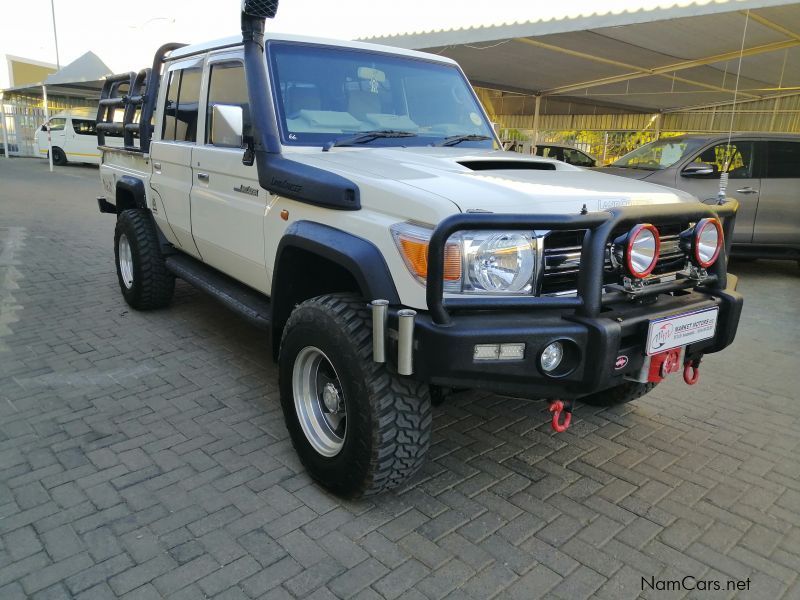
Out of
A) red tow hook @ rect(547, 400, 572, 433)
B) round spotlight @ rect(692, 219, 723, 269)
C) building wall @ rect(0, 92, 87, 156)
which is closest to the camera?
red tow hook @ rect(547, 400, 572, 433)

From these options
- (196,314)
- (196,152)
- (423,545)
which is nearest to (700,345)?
(423,545)

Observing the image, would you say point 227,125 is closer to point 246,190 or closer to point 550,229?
point 246,190

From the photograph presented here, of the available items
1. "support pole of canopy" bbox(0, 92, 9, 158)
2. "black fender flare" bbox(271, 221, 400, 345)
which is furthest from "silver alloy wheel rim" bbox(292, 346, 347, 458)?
"support pole of canopy" bbox(0, 92, 9, 158)

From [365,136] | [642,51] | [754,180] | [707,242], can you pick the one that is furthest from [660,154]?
[365,136]

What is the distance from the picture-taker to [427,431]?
102 inches

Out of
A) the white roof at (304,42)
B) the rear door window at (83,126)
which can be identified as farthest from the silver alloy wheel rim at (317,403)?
the rear door window at (83,126)

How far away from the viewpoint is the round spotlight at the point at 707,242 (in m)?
2.68

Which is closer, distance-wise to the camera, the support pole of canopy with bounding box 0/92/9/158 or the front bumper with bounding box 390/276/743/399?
the front bumper with bounding box 390/276/743/399

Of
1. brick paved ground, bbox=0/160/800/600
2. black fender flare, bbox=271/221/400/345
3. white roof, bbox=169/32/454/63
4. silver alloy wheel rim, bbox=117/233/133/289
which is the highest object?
white roof, bbox=169/32/454/63

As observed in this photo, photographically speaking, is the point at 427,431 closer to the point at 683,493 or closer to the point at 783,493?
the point at 683,493

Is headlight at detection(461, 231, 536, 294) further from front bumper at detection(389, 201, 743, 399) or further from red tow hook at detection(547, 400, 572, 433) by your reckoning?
red tow hook at detection(547, 400, 572, 433)

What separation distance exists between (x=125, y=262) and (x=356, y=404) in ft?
13.1

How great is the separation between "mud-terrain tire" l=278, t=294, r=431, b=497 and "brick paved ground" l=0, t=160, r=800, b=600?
0.20 meters

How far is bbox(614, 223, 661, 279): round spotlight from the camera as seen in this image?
93.6 inches
